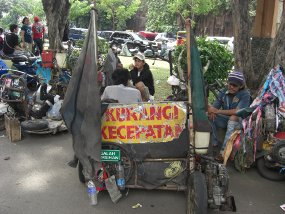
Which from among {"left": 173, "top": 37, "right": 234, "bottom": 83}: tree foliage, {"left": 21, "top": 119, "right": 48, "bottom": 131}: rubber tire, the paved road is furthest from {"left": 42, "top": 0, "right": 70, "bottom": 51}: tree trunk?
the paved road

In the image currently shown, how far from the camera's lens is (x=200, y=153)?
371cm

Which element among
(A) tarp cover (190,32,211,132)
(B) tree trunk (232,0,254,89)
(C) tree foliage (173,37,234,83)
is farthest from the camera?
(C) tree foliage (173,37,234,83)

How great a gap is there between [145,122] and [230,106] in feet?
6.10

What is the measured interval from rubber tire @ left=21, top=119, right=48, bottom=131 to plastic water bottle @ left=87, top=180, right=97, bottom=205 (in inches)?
95.9

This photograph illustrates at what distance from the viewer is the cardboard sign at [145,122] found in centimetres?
394

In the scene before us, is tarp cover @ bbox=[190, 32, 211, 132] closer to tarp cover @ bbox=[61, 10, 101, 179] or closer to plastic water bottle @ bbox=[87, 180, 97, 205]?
tarp cover @ bbox=[61, 10, 101, 179]

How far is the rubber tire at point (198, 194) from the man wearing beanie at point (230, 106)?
1.64m

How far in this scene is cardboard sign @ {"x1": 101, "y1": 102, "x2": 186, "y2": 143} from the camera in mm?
3941

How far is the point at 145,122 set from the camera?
399 centimetres

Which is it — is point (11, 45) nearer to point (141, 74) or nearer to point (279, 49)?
point (141, 74)

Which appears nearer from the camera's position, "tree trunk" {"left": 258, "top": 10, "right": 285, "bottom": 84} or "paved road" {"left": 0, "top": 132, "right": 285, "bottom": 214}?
"paved road" {"left": 0, "top": 132, "right": 285, "bottom": 214}

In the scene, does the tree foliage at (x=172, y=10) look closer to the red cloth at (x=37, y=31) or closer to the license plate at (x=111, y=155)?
the red cloth at (x=37, y=31)

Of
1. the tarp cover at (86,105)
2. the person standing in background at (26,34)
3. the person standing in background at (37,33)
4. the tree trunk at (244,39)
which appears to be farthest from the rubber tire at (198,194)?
the person standing in background at (37,33)

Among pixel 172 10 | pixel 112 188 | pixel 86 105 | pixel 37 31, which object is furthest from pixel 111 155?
pixel 172 10
